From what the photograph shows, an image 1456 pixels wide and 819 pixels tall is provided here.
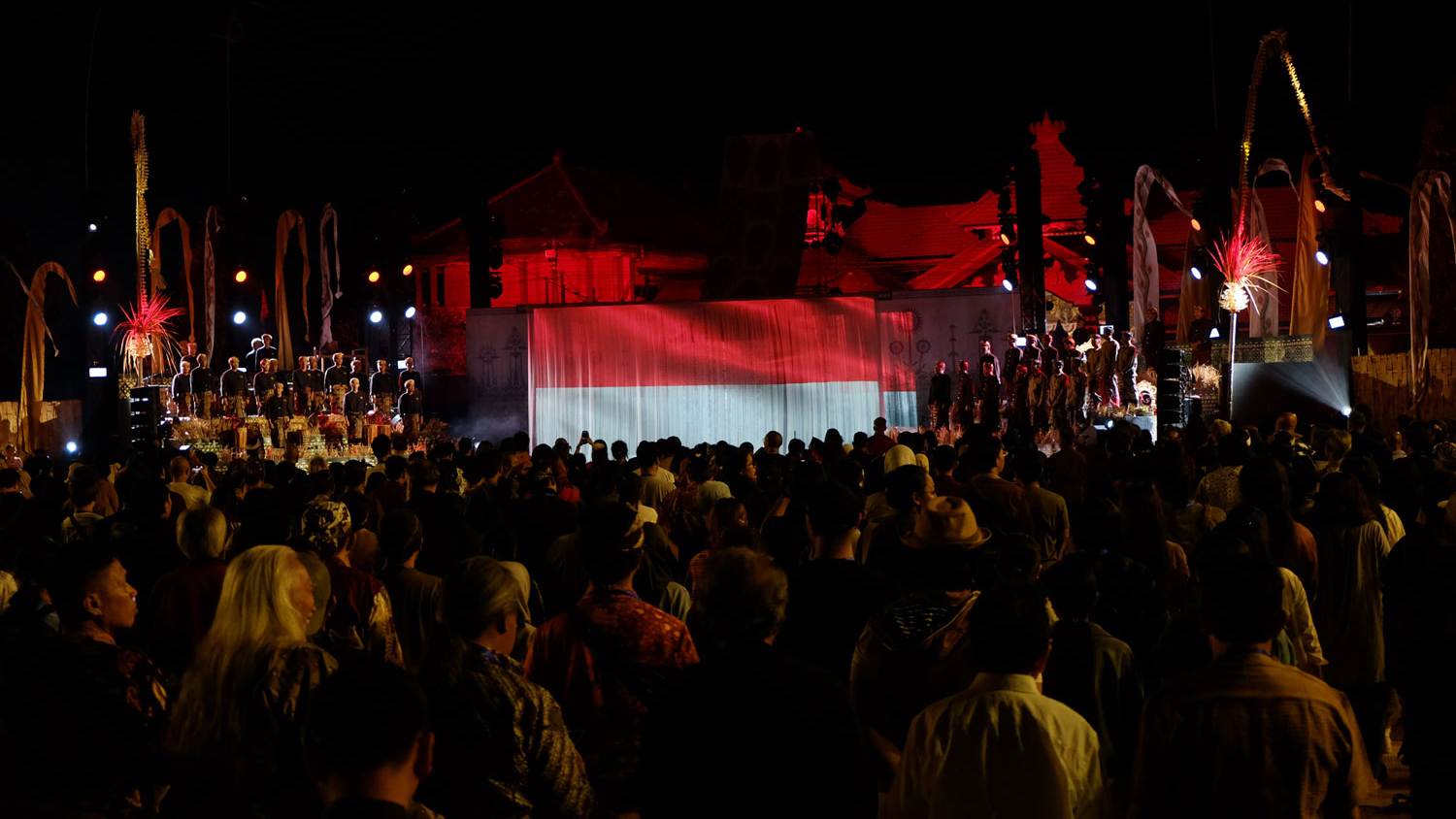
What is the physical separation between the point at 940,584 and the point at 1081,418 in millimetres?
14767

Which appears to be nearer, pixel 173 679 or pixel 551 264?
pixel 173 679

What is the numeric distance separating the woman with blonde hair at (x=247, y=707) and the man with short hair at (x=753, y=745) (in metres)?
0.85

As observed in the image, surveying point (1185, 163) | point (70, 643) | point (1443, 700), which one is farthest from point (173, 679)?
point (1185, 163)

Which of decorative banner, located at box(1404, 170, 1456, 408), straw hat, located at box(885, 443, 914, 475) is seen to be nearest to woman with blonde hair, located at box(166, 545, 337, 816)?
Result: straw hat, located at box(885, 443, 914, 475)

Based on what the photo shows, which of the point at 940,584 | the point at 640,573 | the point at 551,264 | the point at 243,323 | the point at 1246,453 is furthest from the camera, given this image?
the point at 551,264

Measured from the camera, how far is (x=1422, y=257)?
546 inches

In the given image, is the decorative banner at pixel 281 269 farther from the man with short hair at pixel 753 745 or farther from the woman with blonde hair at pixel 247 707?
the man with short hair at pixel 753 745

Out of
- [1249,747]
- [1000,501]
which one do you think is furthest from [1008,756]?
[1000,501]

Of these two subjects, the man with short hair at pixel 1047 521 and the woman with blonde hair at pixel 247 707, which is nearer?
the woman with blonde hair at pixel 247 707

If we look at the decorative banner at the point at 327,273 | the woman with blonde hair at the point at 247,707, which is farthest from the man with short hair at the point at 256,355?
the woman with blonde hair at the point at 247,707

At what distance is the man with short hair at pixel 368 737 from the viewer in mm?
2180

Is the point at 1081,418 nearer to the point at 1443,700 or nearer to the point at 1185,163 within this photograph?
the point at 1185,163

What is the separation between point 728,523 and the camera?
5.08 meters

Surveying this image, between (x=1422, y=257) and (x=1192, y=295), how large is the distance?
3.69 m
